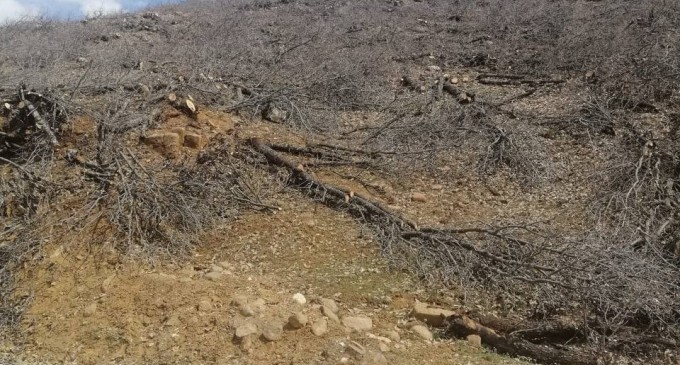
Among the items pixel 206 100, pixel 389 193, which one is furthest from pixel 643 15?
pixel 206 100

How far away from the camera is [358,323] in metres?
3.07

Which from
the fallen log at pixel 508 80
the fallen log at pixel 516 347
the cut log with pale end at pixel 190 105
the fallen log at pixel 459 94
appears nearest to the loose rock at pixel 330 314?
the fallen log at pixel 516 347

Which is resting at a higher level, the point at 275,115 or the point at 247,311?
the point at 275,115

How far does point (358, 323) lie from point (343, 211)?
1313mm

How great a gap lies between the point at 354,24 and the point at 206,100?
5.73 metres

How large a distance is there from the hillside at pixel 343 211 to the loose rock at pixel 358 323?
0.02 meters

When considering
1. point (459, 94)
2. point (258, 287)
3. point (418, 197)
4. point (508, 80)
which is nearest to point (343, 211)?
point (418, 197)

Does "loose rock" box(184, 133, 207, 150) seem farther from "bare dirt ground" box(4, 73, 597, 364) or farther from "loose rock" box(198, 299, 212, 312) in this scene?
"loose rock" box(198, 299, 212, 312)

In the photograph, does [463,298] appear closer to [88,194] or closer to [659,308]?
[659,308]

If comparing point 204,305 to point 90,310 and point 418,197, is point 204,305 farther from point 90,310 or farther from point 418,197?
point 418,197

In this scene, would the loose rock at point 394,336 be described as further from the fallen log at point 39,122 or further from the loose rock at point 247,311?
the fallen log at point 39,122

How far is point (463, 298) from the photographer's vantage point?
340 centimetres

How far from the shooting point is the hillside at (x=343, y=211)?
2.99m

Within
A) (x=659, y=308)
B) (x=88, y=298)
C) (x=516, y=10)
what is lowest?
(x=88, y=298)
